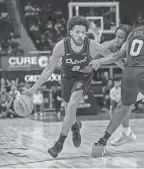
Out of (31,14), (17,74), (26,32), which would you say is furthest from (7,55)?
(31,14)

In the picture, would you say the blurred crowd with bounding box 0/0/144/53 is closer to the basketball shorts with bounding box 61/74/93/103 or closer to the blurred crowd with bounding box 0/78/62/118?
the blurred crowd with bounding box 0/78/62/118

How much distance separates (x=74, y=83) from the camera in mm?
4996

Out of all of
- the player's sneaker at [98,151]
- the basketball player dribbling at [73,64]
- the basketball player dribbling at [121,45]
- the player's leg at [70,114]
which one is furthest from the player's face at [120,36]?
the player's sneaker at [98,151]

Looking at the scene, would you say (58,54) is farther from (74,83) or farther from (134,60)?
(134,60)

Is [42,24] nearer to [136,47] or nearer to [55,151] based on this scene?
[136,47]

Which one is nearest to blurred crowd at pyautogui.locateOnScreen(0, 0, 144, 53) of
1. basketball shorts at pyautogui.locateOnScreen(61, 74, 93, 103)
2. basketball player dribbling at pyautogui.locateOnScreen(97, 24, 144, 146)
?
basketball player dribbling at pyautogui.locateOnScreen(97, 24, 144, 146)

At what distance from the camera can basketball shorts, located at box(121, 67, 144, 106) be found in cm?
449

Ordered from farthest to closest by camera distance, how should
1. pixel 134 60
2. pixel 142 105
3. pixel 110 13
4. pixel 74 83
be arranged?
pixel 110 13
pixel 142 105
pixel 74 83
pixel 134 60

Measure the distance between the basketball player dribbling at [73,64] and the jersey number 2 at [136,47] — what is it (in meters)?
0.48

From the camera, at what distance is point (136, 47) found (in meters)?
4.55

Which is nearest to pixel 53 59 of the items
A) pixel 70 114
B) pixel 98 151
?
pixel 70 114

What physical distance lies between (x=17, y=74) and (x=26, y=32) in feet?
8.02

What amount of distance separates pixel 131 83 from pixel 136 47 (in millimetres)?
398

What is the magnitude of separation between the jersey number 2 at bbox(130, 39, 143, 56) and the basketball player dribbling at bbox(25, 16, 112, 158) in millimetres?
483
